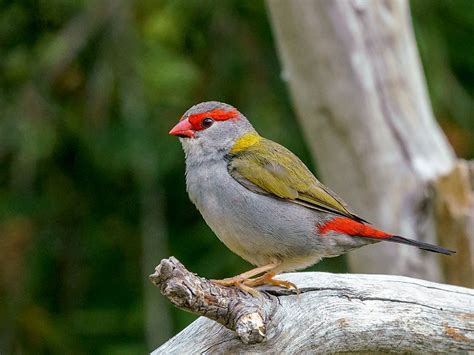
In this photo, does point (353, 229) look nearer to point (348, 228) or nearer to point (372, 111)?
point (348, 228)

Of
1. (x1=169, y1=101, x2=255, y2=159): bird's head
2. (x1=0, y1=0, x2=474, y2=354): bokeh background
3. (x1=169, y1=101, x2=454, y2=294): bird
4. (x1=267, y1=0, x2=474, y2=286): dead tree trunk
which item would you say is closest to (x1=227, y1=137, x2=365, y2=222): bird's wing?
(x1=169, y1=101, x2=454, y2=294): bird

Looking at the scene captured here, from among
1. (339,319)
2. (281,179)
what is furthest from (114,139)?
(339,319)

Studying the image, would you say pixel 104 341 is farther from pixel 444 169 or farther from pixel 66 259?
pixel 444 169

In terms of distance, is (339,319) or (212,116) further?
(212,116)

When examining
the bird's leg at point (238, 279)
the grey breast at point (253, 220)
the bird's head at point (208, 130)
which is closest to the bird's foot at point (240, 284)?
the bird's leg at point (238, 279)

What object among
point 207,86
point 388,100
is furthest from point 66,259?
point 388,100

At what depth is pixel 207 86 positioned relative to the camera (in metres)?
8.05

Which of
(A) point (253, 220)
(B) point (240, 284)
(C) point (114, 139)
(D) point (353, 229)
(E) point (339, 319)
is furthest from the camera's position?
(C) point (114, 139)

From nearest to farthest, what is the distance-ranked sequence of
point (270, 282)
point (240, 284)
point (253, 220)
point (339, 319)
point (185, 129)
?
point (240, 284) → point (339, 319) → point (270, 282) → point (253, 220) → point (185, 129)

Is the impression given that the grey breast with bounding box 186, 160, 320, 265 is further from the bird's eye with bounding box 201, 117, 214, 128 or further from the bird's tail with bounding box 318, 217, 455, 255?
the bird's eye with bounding box 201, 117, 214, 128

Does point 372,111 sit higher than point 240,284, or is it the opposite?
point 372,111

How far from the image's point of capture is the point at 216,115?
504 cm

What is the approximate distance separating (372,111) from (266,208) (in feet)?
7.17

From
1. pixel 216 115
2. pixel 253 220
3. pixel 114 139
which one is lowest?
pixel 253 220
